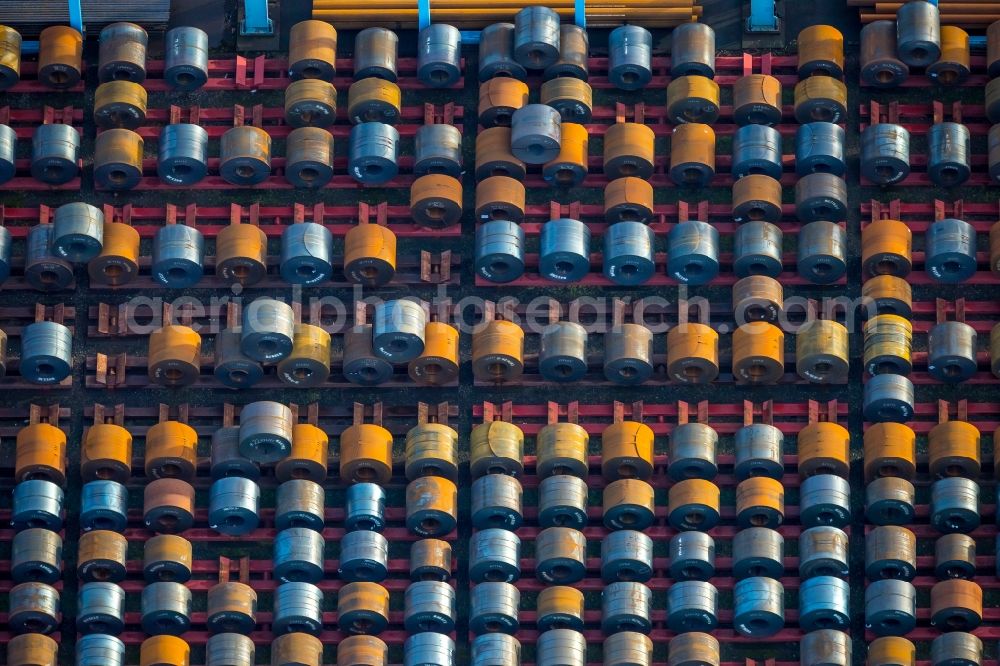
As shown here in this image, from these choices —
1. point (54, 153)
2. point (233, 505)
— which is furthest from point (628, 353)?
point (54, 153)

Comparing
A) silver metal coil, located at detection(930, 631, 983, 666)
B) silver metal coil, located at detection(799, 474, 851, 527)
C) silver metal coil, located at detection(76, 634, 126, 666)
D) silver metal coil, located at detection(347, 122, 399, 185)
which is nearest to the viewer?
silver metal coil, located at detection(930, 631, 983, 666)

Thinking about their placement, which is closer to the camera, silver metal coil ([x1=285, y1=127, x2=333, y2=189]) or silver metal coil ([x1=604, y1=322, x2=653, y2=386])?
silver metal coil ([x1=604, y1=322, x2=653, y2=386])

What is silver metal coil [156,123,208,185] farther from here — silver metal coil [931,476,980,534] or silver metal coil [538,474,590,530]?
silver metal coil [931,476,980,534]

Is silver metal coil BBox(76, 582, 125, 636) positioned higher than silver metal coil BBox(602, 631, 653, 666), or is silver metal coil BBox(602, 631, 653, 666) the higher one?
silver metal coil BBox(76, 582, 125, 636)

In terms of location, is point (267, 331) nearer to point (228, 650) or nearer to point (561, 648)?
point (228, 650)

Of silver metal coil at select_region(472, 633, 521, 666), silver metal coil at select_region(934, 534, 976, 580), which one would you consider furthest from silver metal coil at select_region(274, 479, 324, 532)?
silver metal coil at select_region(934, 534, 976, 580)

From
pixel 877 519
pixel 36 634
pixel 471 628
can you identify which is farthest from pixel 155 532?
pixel 877 519
